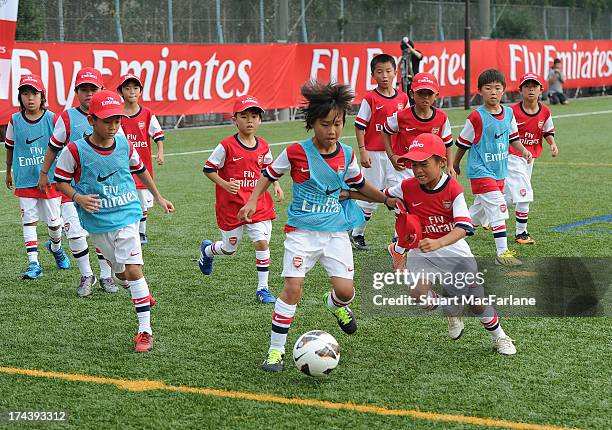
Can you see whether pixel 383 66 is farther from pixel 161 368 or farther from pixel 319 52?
pixel 319 52

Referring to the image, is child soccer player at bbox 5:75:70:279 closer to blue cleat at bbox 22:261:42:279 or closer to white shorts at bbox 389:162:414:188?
blue cleat at bbox 22:261:42:279

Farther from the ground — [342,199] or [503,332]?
[342,199]

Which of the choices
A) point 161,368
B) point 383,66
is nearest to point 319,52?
point 383,66

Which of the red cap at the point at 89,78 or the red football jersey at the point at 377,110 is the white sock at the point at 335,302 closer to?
the red cap at the point at 89,78

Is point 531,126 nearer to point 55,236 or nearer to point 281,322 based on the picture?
point 55,236

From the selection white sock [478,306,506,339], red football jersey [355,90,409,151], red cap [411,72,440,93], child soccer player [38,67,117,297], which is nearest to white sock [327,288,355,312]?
white sock [478,306,506,339]

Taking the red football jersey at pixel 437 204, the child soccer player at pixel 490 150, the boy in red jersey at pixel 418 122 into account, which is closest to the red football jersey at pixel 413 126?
the boy in red jersey at pixel 418 122

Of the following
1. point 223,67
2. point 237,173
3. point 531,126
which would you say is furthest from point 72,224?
point 223,67

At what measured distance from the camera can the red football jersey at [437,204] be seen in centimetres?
639

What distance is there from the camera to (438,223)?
6.54m

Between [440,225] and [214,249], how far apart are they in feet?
9.18

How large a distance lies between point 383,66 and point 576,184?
5.72 m

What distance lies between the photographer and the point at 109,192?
692 centimetres

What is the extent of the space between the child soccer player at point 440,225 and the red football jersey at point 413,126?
2.88 m
